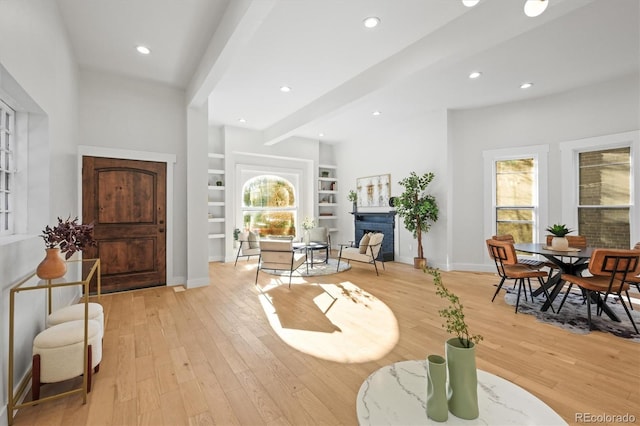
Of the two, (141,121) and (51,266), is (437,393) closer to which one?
(51,266)

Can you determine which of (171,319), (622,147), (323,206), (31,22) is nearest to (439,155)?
(622,147)

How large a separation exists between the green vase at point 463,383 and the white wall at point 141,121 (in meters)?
4.42

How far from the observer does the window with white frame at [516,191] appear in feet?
16.7

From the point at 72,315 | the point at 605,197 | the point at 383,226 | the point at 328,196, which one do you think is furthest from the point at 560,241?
the point at 328,196

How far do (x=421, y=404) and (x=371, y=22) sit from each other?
3356mm

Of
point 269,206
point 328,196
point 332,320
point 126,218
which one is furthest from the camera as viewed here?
point 328,196

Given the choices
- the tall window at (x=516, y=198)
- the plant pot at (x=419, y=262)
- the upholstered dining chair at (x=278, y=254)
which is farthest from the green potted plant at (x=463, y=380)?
the tall window at (x=516, y=198)

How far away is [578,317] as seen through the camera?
10.4 feet

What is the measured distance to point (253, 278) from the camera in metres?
5.06

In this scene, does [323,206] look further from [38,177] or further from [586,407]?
[586,407]

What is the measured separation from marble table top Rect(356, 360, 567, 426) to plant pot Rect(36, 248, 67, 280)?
216 centimetres

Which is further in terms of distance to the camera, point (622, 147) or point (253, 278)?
point (253, 278)

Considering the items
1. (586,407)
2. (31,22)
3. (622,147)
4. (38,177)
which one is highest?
(31,22)

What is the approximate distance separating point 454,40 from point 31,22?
12.1 ft
